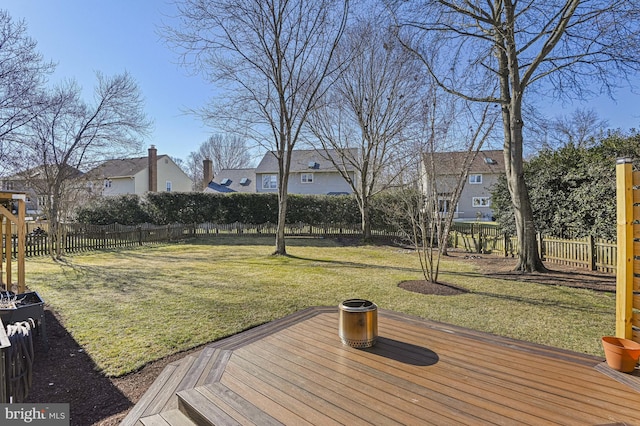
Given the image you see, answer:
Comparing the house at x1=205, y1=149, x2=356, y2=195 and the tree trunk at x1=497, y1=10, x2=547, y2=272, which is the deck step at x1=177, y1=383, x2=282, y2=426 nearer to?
the tree trunk at x1=497, y1=10, x2=547, y2=272

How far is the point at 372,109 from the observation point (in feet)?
52.0

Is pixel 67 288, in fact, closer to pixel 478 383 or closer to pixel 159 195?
pixel 478 383

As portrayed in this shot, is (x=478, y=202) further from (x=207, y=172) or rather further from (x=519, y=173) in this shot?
(x=207, y=172)

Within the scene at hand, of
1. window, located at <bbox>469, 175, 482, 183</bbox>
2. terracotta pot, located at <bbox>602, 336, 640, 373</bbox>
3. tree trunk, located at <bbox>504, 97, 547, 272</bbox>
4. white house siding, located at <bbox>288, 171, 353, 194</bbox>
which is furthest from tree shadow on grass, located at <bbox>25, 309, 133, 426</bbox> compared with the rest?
window, located at <bbox>469, 175, 482, 183</bbox>

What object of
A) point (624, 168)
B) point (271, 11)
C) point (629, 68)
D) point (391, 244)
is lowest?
point (391, 244)

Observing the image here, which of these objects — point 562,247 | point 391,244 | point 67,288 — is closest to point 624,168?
point 562,247

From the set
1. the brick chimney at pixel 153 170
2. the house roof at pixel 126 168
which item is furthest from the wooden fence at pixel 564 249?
the house roof at pixel 126 168

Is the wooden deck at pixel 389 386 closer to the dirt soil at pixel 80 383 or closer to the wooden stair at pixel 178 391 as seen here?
the wooden stair at pixel 178 391

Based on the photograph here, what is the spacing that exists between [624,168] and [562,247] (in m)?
8.13

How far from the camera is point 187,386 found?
271 cm

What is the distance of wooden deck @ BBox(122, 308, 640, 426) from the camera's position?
219 centimetres

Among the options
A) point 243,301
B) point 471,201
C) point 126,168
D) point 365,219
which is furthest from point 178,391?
point 471,201

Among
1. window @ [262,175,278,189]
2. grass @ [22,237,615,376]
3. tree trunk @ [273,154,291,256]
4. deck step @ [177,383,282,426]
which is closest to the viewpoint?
deck step @ [177,383,282,426]

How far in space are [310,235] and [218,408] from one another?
57.5 feet
